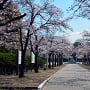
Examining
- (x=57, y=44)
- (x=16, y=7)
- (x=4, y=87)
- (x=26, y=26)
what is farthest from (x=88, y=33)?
(x=4, y=87)

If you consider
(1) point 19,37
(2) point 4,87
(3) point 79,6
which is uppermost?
(3) point 79,6

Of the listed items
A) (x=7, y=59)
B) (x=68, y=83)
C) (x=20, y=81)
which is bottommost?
(x=68, y=83)

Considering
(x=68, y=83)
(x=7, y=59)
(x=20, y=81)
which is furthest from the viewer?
(x=7, y=59)

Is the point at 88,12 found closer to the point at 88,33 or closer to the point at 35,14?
the point at 35,14

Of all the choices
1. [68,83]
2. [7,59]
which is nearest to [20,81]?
[68,83]

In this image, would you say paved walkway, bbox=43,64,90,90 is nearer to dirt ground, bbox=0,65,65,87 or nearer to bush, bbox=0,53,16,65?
dirt ground, bbox=0,65,65,87

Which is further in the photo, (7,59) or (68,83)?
(7,59)

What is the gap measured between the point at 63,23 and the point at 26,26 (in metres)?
3.45

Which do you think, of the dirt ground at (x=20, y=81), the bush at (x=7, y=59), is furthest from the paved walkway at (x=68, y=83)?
the bush at (x=7, y=59)

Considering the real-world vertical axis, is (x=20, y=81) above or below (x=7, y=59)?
below

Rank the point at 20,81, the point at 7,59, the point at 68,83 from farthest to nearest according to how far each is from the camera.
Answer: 1. the point at 7,59
2. the point at 68,83
3. the point at 20,81

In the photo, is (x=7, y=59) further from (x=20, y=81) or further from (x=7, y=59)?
(x=20, y=81)

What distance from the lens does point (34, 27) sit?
18891 mm

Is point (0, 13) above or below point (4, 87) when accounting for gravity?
above
